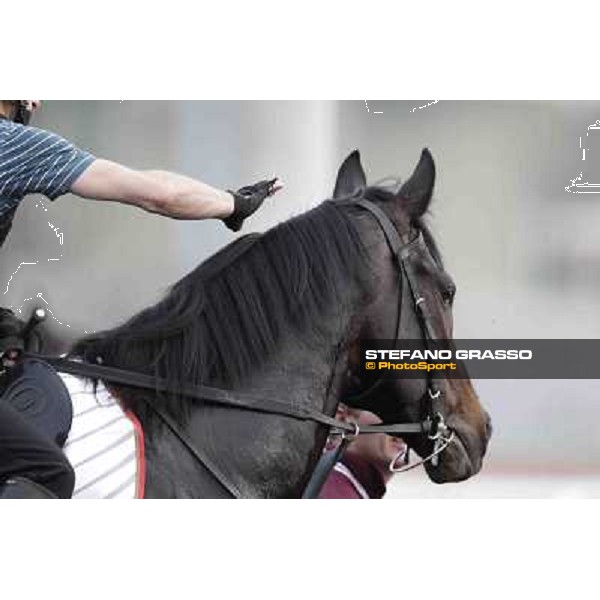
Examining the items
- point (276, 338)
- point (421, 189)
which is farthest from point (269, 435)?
point (421, 189)

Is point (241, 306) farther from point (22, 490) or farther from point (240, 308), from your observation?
point (22, 490)

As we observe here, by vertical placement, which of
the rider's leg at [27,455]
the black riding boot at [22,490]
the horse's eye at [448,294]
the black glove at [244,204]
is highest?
the black glove at [244,204]

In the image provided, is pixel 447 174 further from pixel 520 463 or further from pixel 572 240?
pixel 520 463

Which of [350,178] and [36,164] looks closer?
[36,164]

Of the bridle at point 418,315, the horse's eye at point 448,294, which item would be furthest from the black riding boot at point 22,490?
the horse's eye at point 448,294

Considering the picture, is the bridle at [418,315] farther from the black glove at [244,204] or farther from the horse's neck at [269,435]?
the black glove at [244,204]

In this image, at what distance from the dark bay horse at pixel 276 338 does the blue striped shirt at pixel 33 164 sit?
440 millimetres

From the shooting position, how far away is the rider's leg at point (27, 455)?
2.64 m

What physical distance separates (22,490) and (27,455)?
0.09 m

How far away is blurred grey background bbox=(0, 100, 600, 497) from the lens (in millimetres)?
3893

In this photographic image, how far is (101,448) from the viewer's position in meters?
2.79

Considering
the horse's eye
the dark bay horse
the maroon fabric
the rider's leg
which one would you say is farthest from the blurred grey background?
the rider's leg

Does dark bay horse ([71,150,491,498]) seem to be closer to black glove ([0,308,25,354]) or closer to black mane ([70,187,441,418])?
black mane ([70,187,441,418])

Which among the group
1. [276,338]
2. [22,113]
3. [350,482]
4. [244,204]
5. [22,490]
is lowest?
[350,482]
